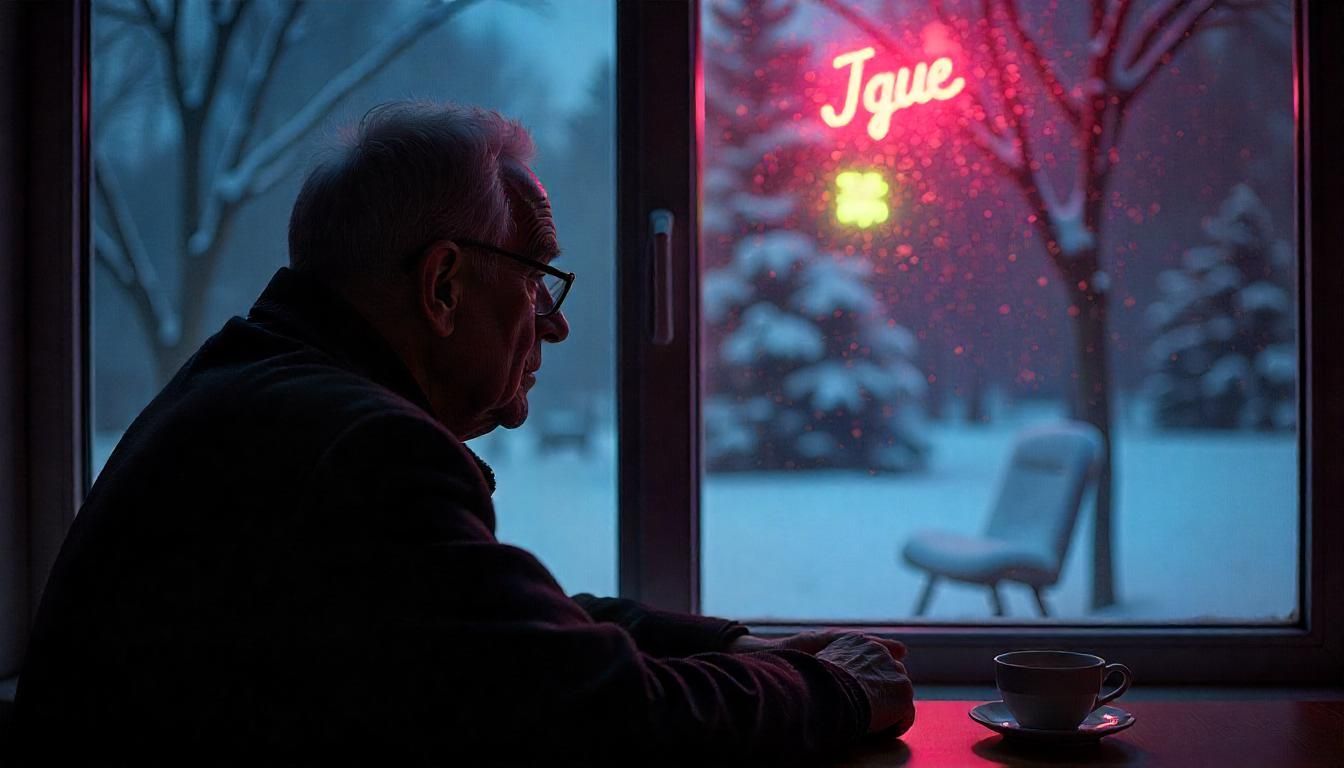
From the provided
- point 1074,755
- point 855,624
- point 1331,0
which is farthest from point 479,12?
point 1074,755

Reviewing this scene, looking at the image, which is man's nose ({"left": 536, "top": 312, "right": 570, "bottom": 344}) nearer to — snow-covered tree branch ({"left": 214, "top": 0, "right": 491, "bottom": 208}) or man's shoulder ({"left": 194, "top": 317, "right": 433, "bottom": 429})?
man's shoulder ({"left": 194, "top": 317, "right": 433, "bottom": 429})

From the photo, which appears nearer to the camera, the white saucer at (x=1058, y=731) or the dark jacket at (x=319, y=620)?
the dark jacket at (x=319, y=620)

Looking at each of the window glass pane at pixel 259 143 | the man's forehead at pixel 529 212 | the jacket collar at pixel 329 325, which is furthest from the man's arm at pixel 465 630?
the window glass pane at pixel 259 143

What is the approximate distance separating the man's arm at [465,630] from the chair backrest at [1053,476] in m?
1.31

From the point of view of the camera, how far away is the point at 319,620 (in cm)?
83

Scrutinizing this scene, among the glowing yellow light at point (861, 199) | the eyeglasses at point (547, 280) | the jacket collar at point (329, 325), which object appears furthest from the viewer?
the glowing yellow light at point (861, 199)

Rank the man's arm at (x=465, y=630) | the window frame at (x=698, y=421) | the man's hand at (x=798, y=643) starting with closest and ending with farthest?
the man's arm at (x=465, y=630) → the man's hand at (x=798, y=643) → the window frame at (x=698, y=421)

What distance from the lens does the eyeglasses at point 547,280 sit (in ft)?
3.92

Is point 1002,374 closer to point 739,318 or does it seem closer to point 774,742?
point 739,318

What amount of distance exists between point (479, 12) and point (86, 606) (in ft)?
4.73

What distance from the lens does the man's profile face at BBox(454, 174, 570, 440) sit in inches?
47.3

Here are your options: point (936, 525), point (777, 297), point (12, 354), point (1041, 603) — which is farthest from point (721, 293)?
point (12, 354)

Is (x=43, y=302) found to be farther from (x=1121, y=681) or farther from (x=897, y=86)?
(x=1121, y=681)

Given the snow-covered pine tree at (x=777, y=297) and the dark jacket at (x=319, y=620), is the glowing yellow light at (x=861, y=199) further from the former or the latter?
the dark jacket at (x=319, y=620)
